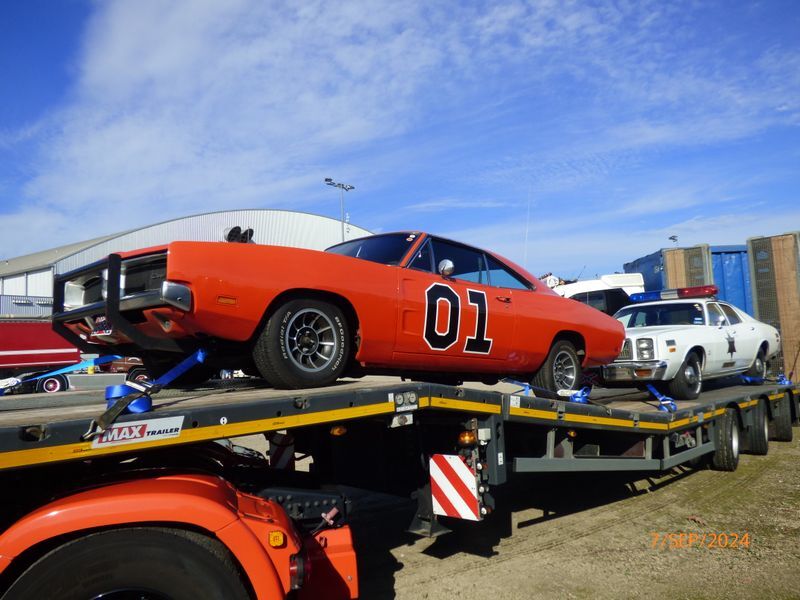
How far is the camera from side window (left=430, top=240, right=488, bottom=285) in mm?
5016

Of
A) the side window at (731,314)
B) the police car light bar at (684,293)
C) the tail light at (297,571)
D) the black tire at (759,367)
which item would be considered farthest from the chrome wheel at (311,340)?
the black tire at (759,367)

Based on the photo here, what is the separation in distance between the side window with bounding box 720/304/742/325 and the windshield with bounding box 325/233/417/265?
6.23 m

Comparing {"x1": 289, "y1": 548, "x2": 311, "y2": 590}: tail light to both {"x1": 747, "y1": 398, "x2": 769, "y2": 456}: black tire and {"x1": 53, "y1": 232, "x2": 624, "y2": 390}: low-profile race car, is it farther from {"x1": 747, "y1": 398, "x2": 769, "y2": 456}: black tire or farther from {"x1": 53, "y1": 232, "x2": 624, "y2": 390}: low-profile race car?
{"x1": 747, "y1": 398, "x2": 769, "y2": 456}: black tire

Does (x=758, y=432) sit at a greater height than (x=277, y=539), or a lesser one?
lesser

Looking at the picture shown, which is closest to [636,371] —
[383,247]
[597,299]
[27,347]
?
[383,247]

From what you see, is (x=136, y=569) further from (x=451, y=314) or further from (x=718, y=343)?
(x=718, y=343)

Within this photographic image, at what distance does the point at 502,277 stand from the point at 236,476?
10.3ft

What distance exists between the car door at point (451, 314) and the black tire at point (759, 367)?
6414 millimetres

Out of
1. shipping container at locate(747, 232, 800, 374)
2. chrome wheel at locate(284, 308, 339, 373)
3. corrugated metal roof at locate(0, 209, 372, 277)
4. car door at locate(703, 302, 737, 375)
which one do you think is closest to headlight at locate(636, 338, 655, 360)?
car door at locate(703, 302, 737, 375)

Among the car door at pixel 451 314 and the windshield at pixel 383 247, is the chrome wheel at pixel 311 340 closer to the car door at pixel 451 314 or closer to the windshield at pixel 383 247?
the car door at pixel 451 314

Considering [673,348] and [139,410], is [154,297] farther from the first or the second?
[673,348]

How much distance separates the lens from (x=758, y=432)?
793cm

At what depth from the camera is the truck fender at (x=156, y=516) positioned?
2229mm

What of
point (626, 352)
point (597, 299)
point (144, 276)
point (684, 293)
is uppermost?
point (597, 299)
